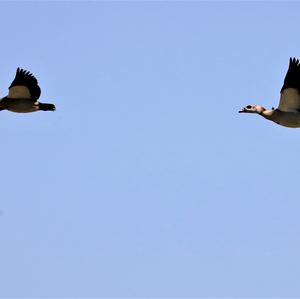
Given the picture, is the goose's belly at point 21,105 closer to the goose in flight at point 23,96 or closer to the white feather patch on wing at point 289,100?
the goose in flight at point 23,96

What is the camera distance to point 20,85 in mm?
35000

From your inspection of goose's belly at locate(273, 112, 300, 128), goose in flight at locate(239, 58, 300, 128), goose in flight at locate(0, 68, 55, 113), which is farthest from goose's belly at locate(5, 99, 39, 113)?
goose's belly at locate(273, 112, 300, 128)

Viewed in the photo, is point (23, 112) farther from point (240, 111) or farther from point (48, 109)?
point (240, 111)

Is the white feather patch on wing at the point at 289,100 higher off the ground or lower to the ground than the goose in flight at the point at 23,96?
lower

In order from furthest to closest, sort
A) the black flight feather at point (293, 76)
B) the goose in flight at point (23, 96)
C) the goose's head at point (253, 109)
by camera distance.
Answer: the goose in flight at point (23, 96), the goose's head at point (253, 109), the black flight feather at point (293, 76)

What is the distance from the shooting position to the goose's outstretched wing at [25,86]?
34906 millimetres

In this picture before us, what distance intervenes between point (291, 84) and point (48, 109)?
838 cm

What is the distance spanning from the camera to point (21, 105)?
117 feet

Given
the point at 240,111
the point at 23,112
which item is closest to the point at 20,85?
the point at 23,112

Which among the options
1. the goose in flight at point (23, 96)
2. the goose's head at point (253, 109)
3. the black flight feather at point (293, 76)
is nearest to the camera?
the black flight feather at point (293, 76)

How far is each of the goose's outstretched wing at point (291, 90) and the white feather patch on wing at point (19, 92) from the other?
8315 millimetres

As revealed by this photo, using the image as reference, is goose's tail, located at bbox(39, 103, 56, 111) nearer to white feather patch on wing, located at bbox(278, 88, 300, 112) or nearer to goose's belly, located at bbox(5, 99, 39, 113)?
goose's belly, located at bbox(5, 99, 39, 113)

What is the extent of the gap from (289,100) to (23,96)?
8841mm

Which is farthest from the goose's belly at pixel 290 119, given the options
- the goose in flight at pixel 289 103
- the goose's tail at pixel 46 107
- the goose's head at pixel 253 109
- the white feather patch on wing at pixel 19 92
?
the white feather patch on wing at pixel 19 92
